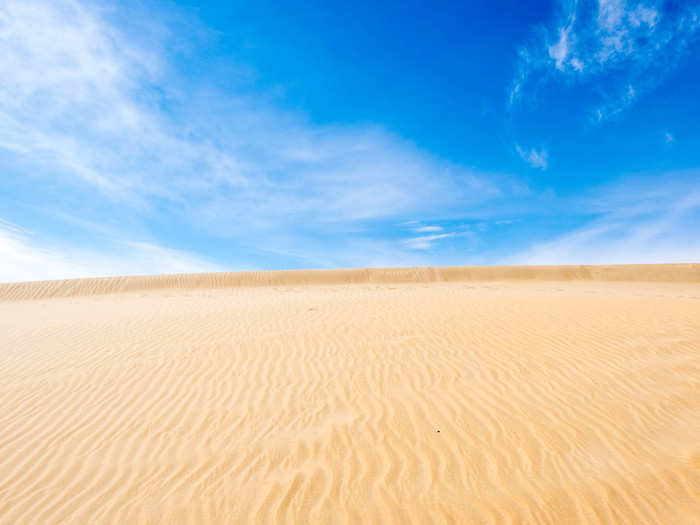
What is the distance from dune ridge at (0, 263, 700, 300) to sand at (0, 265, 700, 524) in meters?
22.6

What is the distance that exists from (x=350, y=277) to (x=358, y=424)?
29100mm

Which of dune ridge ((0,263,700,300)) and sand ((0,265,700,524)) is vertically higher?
dune ridge ((0,263,700,300))

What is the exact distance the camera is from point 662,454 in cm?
Answer: 360

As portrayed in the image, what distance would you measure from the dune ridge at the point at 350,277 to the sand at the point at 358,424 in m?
22.6

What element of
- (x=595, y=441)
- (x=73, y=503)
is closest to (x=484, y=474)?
(x=595, y=441)

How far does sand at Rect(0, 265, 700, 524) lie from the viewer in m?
3.07

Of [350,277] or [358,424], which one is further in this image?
[350,277]

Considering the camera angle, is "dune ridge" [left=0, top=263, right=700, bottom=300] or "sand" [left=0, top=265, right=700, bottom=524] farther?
"dune ridge" [left=0, top=263, right=700, bottom=300]

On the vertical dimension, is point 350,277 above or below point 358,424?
above

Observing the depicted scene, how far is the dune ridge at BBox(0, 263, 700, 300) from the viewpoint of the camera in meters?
28.2

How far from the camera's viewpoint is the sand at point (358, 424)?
3.07 metres

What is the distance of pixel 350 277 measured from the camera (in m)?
33.4

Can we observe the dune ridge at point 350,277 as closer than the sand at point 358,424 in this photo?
No

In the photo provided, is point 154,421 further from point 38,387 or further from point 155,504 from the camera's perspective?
point 38,387
